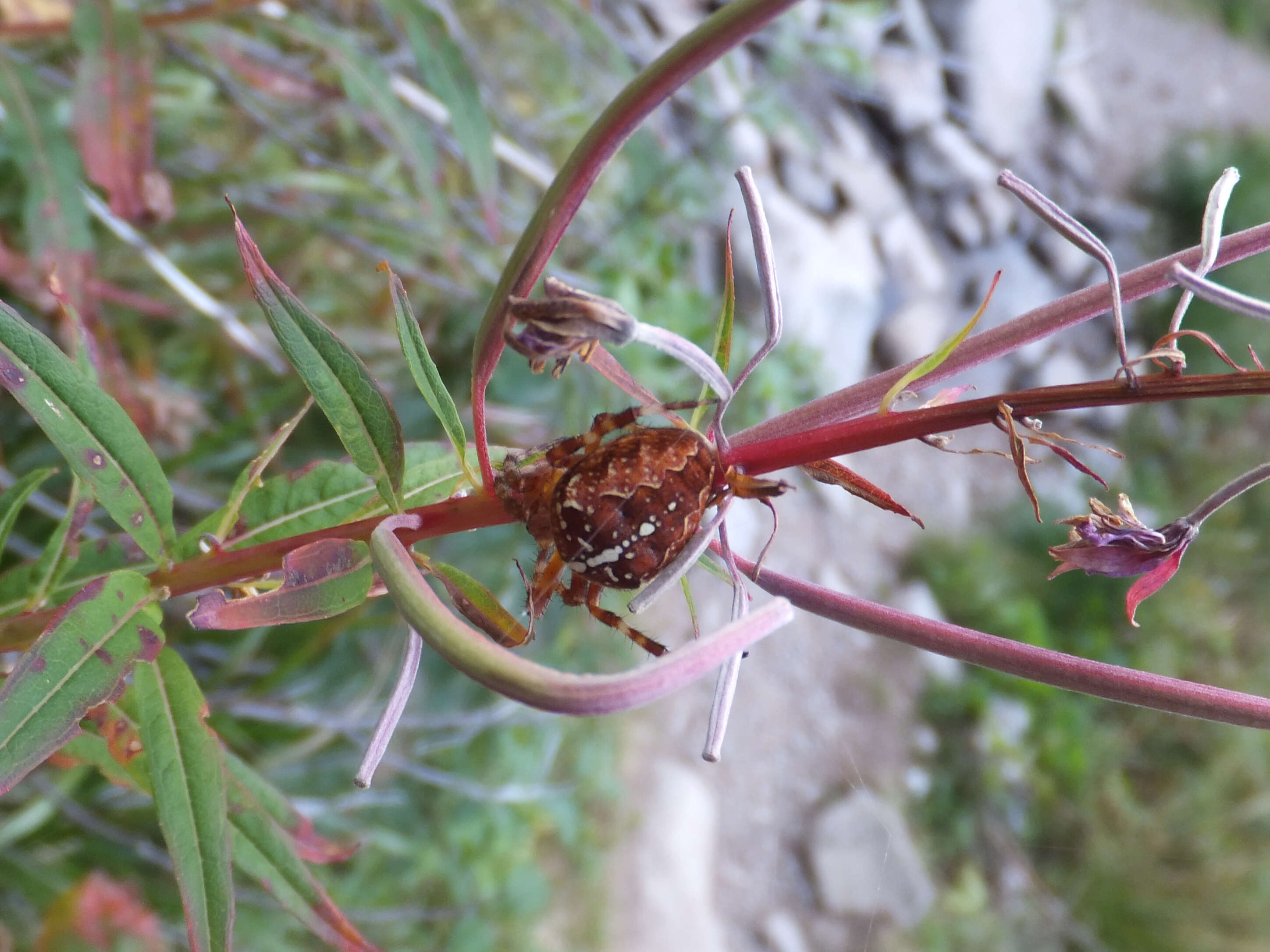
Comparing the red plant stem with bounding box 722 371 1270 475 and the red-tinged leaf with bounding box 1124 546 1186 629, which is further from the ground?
the red plant stem with bounding box 722 371 1270 475

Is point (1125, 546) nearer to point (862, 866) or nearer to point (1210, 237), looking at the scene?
point (1210, 237)

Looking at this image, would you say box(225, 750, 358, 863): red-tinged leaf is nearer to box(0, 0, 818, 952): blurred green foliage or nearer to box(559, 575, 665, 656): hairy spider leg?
box(559, 575, 665, 656): hairy spider leg

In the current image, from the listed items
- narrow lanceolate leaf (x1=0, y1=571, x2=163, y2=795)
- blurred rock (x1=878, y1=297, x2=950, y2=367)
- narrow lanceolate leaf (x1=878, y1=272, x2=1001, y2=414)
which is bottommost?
narrow lanceolate leaf (x1=0, y1=571, x2=163, y2=795)

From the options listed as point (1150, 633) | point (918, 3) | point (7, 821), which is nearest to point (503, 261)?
point (7, 821)


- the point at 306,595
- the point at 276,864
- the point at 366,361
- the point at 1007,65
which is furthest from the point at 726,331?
the point at 1007,65

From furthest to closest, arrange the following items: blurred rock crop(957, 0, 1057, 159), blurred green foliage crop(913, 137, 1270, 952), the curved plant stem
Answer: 1. blurred rock crop(957, 0, 1057, 159)
2. blurred green foliage crop(913, 137, 1270, 952)
3. the curved plant stem

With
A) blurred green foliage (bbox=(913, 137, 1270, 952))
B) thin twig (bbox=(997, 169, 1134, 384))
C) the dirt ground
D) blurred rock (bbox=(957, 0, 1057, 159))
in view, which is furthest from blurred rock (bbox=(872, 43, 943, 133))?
thin twig (bbox=(997, 169, 1134, 384))
